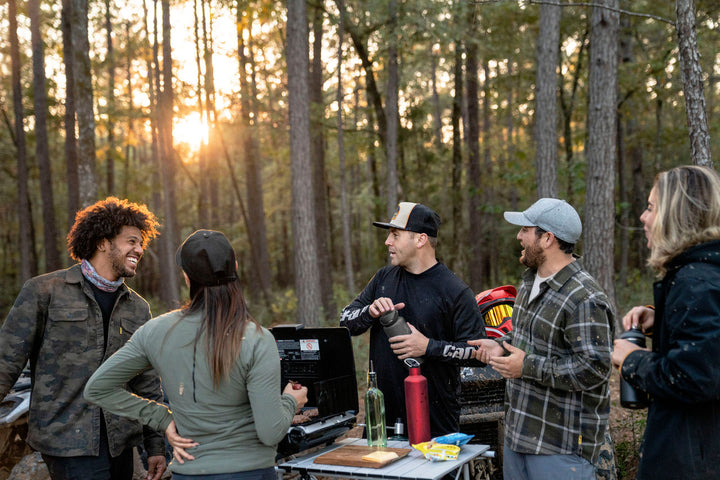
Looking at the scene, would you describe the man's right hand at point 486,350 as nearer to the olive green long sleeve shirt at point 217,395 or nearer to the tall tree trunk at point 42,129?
the olive green long sleeve shirt at point 217,395

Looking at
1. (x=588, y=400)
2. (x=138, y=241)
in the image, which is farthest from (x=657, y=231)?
(x=138, y=241)

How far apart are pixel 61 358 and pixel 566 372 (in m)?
2.68

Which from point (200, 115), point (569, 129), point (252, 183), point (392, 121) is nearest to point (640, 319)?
point (392, 121)

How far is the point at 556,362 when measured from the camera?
313cm

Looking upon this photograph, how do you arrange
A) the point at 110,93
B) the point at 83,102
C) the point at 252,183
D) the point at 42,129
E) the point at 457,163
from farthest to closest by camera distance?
the point at 110,93 → the point at 252,183 → the point at 457,163 → the point at 42,129 → the point at 83,102

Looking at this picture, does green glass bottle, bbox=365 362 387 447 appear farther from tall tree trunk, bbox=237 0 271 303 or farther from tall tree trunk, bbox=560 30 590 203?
tall tree trunk, bbox=237 0 271 303

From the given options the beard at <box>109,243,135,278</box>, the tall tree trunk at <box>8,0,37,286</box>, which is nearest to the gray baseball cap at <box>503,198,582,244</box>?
the beard at <box>109,243,135,278</box>

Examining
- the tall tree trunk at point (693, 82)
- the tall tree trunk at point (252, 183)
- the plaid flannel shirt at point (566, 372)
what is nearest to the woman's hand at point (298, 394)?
the plaid flannel shirt at point (566, 372)

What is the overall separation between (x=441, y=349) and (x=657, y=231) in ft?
5.07

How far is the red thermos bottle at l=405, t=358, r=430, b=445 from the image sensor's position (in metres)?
3.36

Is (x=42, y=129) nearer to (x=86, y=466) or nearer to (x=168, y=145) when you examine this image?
(x=168, y=145)

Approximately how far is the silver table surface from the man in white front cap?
39 centimetres

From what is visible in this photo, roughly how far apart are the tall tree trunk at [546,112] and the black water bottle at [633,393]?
9.47 metres

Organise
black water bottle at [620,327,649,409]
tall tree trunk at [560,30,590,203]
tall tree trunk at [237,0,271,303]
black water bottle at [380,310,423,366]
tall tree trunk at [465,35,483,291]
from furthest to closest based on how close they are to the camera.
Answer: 1. tall tree trunk at [237,0,271,303]
2. tall tree trunk at [465,35,483,291]
3. tall tree trunk at [560,30,590,203]
4. black water bottle at [380,310,423,366]
5. black water bottle at [620,327,649,409]
